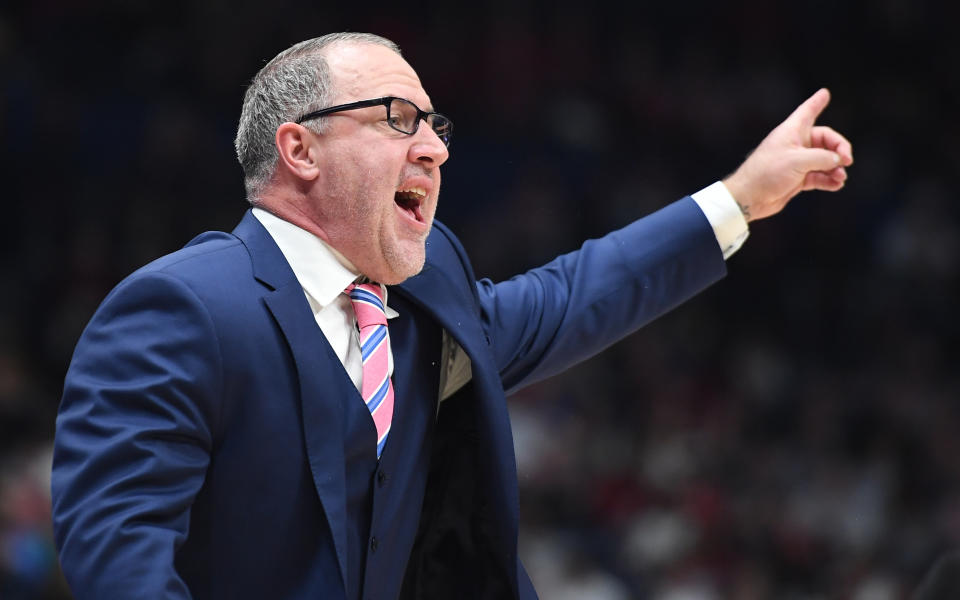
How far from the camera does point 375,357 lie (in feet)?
6.00

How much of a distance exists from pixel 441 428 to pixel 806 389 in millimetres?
4221

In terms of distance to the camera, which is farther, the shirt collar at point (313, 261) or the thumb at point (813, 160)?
the thumb at point (813, 160)

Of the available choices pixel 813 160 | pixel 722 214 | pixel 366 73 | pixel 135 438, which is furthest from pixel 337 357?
pixel 813 160

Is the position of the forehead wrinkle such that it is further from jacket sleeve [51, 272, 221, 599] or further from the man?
jacket sleeve [51, 272, 221, 599]

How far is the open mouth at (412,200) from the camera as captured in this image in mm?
1961

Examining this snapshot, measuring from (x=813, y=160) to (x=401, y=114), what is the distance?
2.64 ft

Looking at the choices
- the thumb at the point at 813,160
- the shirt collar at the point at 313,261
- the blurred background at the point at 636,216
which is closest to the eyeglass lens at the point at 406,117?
the shirt collar at the point at 313,261

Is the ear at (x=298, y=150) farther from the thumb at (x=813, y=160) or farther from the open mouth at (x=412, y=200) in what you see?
the thumb at (x=813, y=160)

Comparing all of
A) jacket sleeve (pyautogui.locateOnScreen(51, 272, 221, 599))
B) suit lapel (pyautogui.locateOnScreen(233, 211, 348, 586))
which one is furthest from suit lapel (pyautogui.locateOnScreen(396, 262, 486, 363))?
jacket sleeve (pyautogui.locateOnScreen(51, 272, 221, 599))

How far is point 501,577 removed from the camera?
195cm

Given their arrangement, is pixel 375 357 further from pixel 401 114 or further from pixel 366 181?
pixel 401 114

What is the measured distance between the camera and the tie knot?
6.12ft

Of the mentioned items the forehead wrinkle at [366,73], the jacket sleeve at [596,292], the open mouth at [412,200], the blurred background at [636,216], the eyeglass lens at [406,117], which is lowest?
the blurred background at [636,216]

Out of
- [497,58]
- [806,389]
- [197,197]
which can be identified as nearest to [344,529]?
[197,197]
